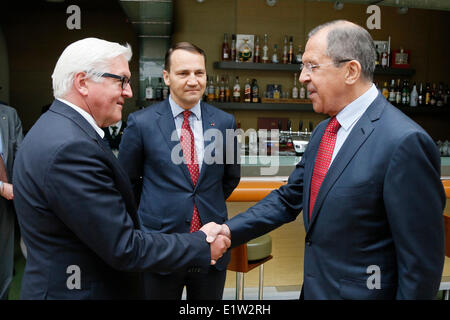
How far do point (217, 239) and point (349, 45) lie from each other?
0.89 meters

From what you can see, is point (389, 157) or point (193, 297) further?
point (193, 297)

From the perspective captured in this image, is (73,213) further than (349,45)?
No

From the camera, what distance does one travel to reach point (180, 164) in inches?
82.3

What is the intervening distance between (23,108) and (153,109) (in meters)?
5.50

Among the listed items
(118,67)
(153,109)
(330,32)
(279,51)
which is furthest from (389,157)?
(279,51)

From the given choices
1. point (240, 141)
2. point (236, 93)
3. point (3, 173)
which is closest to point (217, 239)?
point (240, 141)

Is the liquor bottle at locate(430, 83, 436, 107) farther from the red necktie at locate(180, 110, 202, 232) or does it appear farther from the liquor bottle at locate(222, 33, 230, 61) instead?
the red necktie at locate(180, 110, 202, 232)

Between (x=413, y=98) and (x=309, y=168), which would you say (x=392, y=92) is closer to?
(x=413, y=98)

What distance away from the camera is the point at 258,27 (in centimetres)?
609

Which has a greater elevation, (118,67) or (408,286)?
(118,67)

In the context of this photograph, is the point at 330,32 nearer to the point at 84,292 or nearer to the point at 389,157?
the point at 389,157

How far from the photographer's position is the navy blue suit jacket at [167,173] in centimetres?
208

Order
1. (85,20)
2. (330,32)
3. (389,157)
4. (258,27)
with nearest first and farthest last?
(389,157)
(330,32)
(258,27)
(85,20)

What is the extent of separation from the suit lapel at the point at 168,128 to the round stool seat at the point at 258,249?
603 mm
